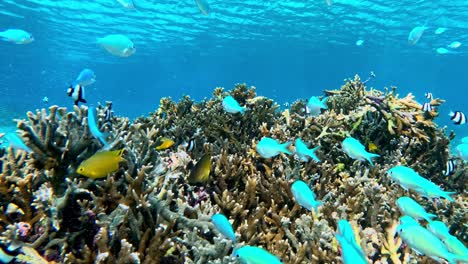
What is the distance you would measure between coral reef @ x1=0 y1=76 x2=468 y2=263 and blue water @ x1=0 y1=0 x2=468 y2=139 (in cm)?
1425

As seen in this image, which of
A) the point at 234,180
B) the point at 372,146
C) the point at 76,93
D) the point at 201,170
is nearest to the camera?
the point at 201,170

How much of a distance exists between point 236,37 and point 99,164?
138 feet

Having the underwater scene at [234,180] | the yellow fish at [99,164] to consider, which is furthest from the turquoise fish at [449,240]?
the yellow fish at [99,164]

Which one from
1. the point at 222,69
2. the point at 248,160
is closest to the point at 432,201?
the point at 248,160

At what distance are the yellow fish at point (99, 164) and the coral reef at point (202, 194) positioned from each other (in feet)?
0.83

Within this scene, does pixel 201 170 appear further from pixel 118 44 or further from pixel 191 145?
pixel 118 44

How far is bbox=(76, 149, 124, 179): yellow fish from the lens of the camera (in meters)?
2.82

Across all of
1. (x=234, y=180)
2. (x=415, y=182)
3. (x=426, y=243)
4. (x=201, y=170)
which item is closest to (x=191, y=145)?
(x=234, y=180)

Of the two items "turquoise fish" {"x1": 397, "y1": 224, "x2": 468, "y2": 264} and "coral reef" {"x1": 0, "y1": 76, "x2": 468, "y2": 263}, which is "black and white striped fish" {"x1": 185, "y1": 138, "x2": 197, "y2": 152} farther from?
"turquoise fish" {"x1": 397, "y1": 224, "x2": 468, "y2": 264}

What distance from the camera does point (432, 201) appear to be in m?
4.75

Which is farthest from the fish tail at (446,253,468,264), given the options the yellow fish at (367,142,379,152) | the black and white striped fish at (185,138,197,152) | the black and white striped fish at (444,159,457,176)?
the black and white striped fish at (185,138,197,152)

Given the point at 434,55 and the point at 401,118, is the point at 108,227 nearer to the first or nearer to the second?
the point at 401,118

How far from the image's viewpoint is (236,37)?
42.8m

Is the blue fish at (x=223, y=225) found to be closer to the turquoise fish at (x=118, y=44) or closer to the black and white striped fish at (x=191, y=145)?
the black and white striped fish at (x=191, y=145)
